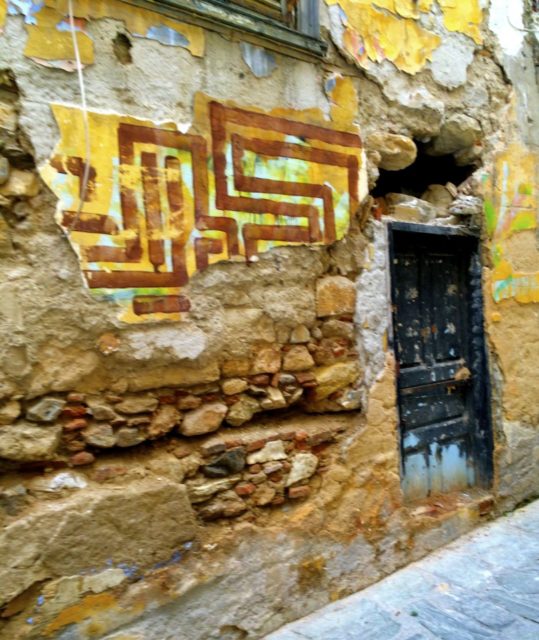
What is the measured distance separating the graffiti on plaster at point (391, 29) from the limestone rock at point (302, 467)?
1.81 meters

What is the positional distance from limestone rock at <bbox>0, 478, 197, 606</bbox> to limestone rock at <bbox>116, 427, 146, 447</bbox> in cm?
14

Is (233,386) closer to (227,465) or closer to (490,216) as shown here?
(227,465)

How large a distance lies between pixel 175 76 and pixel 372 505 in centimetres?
199

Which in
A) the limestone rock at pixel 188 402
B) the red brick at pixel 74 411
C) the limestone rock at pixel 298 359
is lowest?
the limestone rock at pixel 188 402

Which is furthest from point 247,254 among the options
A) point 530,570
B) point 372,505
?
point 530,570

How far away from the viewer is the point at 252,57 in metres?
2.14

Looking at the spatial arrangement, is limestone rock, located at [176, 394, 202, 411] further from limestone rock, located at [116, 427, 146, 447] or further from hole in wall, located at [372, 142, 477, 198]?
hole in wall, located at [372, 142, 477, 198]

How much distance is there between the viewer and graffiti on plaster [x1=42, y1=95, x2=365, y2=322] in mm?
1744

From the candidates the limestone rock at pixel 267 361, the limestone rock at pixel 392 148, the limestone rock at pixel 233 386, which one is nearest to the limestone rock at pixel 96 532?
the limestone rock at pixel 233 386

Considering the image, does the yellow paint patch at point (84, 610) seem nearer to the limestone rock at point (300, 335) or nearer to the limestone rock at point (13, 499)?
the limestone rock at point (13, 499)

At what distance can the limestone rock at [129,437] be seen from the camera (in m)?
1.81

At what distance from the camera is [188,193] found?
1.96m

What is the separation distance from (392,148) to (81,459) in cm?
197

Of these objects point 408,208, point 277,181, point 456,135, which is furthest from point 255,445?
point 456,135
